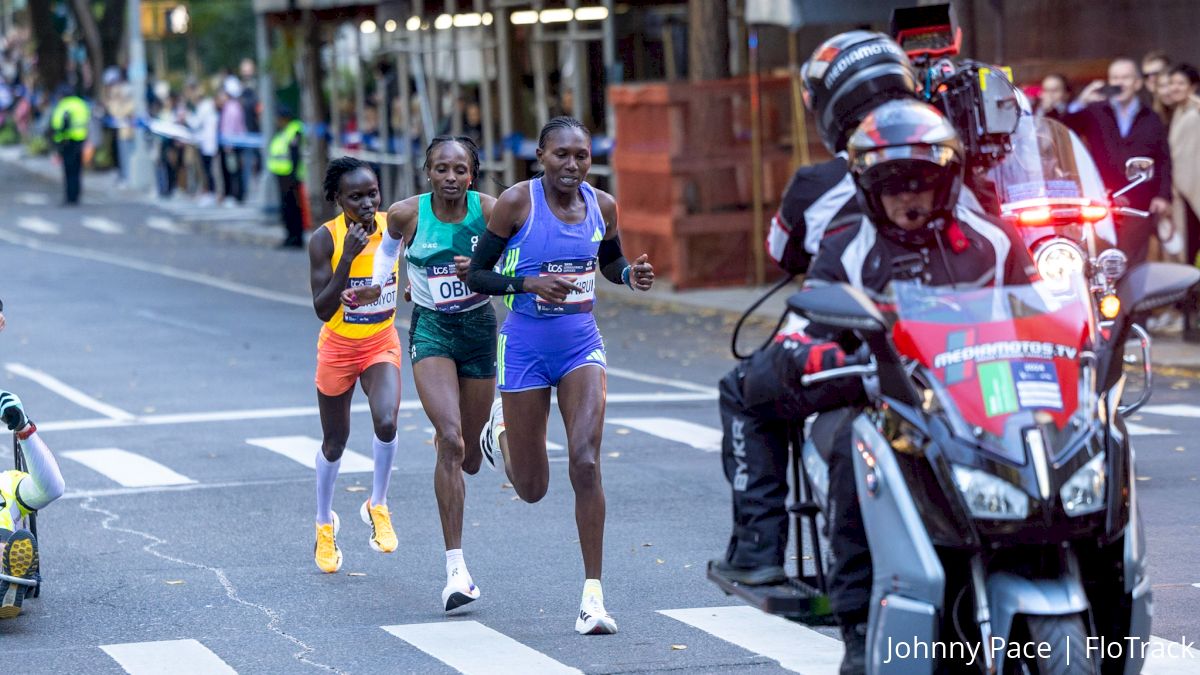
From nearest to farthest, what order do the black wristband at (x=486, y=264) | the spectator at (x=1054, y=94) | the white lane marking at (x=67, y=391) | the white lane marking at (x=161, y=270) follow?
the black wristband at (x=486, y=264)
the white lane marking at (x=67, y=391)
the spectator at (x=1054, y=94)
the white lane marking at (x=161, y=270)

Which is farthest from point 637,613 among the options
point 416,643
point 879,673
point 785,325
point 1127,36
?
point 1127,36

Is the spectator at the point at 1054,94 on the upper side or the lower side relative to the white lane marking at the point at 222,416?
upper

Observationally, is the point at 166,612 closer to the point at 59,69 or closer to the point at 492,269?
the point at 492,269

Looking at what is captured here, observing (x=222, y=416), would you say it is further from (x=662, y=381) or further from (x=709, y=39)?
(x=709, y=39)

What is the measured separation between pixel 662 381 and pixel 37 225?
21.4 metres

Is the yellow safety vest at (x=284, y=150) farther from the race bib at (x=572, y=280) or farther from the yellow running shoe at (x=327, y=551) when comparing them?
the race bib at (x=572, y=280)

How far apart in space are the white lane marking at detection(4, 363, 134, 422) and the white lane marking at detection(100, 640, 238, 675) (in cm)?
690

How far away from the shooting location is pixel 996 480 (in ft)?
16.1

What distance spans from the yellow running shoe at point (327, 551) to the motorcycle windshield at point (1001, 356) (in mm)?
4440

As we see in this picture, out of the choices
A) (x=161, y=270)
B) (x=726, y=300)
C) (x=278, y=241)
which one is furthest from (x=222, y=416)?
(x=278, y=241)

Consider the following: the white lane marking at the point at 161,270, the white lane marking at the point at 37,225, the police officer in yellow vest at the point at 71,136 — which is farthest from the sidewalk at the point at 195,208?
the white lane marking at the point at 161,270

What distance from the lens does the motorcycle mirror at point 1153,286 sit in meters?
5.29

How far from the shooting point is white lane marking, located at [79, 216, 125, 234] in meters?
34.0

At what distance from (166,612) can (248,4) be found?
60417mm
